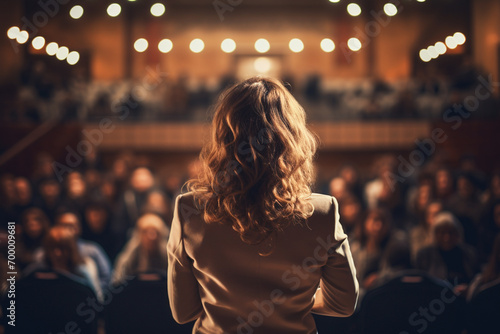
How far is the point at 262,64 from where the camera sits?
17.2 meters

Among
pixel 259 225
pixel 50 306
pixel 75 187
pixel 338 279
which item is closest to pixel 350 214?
pixel 50 306

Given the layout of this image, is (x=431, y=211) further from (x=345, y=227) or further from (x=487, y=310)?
(x=487, y=310)

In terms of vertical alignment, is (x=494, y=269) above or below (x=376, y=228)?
above

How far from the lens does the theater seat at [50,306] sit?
305 cm

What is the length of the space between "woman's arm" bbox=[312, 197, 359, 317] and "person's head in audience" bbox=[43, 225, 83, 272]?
309cm

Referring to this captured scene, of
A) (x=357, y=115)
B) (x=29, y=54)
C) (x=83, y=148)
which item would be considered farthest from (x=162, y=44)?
(x=29, y=54)

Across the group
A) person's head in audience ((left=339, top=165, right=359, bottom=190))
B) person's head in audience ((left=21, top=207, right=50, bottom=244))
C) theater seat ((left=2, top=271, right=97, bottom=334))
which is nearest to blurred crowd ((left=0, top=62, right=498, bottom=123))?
person's head in audience ((left=339, top=165, right=359, bottom=190))

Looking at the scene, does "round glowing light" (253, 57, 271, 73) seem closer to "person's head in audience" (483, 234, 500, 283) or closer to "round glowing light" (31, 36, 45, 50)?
"round glowing light" (31, 36, 45, 50)

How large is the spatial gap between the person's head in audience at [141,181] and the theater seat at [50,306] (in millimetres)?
3670

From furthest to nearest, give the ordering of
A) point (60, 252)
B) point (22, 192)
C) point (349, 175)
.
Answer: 1. point (349, 175)
2. point (22, 192)
3. point (60, 252)

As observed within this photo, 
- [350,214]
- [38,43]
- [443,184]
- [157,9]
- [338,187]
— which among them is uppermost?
[157,9]

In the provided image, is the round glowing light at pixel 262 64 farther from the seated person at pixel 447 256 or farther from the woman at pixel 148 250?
the seated person at pixel 447 256

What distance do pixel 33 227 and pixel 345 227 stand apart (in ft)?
10.2

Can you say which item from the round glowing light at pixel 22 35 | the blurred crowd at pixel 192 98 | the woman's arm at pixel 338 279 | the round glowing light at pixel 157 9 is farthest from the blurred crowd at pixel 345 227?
the blurred crowd at pixel 192 98
